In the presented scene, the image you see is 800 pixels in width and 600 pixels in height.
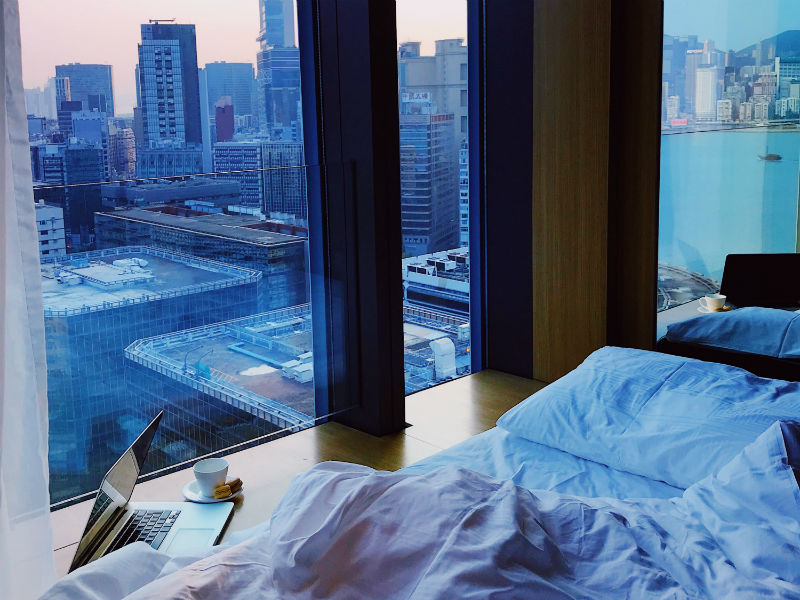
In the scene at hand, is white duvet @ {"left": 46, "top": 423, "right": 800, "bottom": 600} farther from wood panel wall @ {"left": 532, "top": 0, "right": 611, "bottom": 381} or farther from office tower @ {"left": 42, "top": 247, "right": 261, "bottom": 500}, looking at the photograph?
wood panel wall @ {"left": 532, "top": 0, "right": 611, "bottom": 381}

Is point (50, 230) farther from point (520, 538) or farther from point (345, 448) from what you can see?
point (520, 538)

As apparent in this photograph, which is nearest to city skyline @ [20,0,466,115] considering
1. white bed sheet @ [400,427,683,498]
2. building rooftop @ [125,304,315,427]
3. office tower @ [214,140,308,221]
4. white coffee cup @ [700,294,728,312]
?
office tower @ [214,140,308,221]

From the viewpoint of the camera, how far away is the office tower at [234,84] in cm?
292

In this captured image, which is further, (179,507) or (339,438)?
(339,438)

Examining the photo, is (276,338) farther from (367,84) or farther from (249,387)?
(367,84)

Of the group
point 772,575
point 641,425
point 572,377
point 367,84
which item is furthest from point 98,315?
point 772,575

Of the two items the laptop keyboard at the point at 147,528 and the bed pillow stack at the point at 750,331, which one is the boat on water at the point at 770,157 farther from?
the laptop keyboard at the point at 147,528

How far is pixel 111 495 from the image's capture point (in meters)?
2.00

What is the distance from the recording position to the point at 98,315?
2625 mm

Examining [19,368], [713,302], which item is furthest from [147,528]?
[713,302]

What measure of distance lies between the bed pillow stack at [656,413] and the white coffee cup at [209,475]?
0.85 metres

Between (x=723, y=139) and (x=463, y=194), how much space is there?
121 centimetres

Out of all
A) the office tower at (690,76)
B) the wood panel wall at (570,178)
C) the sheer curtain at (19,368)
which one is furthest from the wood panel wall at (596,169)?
the sheer curtain at (19,368)

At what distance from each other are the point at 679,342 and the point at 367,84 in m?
1.59
